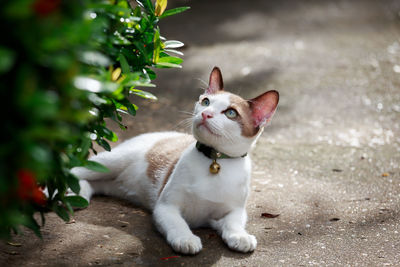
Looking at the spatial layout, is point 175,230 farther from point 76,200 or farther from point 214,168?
point 76,200

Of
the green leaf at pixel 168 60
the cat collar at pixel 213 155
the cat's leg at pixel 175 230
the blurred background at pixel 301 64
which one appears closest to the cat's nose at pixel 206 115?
the cat collar at pixel 213 155

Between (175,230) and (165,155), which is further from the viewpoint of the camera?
(165,155)

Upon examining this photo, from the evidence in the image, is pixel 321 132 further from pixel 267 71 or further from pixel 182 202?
pixel 182 202

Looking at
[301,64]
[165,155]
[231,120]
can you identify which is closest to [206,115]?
[231,120]

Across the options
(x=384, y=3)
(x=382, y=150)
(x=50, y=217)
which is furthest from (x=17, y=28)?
(x=384, y=3)

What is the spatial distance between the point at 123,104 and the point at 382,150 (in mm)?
3130

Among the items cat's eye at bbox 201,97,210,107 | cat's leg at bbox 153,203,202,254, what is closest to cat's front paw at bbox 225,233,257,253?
cat's leg at bbox 153,203,202,254

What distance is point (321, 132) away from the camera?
510cm

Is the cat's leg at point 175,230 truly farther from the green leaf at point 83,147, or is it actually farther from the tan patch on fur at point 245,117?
the green leaf at point 83,147

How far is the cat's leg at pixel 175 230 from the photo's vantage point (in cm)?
268

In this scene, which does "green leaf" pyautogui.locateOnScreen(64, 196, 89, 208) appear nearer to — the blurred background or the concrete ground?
the concrete ground

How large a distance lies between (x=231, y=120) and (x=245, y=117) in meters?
0.10

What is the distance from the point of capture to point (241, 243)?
280 cm

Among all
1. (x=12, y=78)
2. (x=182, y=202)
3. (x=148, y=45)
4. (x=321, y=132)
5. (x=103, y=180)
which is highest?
(x=12, y=78)
